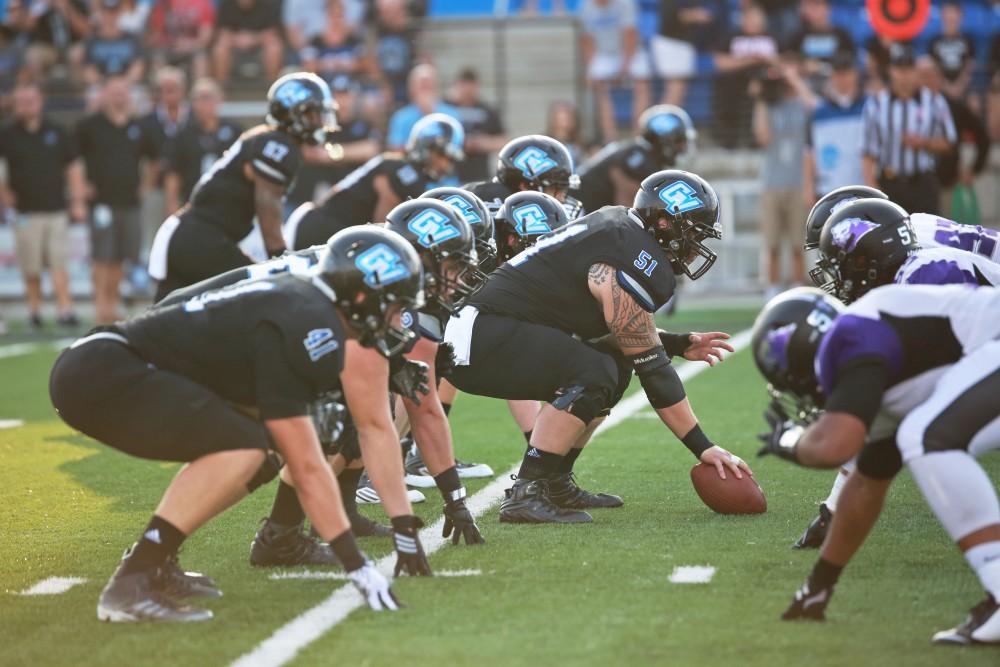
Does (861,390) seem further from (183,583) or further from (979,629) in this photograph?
(183,583)

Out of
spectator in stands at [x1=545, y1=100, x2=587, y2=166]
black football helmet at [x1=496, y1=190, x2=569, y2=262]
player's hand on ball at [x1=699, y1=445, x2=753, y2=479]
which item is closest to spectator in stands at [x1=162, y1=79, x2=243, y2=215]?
spectator in stands at [x1=545, y1=100, x2=587, y2=166]

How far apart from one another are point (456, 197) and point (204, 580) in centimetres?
188

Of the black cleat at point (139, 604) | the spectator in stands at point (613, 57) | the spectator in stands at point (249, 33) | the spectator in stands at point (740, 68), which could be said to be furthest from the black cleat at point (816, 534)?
the spectator in stands at point (249, 33)

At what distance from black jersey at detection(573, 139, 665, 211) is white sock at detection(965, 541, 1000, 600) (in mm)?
6686

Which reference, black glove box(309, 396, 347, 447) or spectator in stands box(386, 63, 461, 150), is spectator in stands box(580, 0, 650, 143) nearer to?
spectator in stands box(386, 63, 461, 150)

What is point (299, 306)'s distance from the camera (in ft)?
14.8

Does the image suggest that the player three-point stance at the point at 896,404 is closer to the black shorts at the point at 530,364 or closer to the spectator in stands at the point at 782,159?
the black shorts at the point at 530,364

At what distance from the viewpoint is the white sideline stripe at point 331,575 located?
5102 mm

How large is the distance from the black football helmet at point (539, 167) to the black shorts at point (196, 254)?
2.01 metres

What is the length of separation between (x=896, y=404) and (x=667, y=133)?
259 inches

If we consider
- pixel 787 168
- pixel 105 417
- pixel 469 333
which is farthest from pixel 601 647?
pixel 787 168

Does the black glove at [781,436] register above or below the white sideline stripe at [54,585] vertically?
above

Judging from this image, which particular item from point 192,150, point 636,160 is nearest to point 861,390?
point 636,160

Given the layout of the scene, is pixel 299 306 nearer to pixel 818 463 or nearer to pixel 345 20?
pixel 818 463
